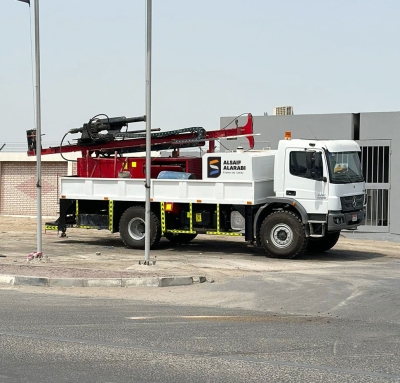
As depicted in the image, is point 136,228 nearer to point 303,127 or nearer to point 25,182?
point 303,127

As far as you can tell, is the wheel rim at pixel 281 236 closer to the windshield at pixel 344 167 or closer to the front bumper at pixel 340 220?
the front bumper at pixel 340 220

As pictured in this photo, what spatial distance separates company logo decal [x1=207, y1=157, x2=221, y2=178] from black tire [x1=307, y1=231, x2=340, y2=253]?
10.7ft

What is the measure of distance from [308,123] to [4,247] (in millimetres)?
11605

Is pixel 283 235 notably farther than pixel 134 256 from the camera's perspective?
No

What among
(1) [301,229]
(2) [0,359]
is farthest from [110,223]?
(2) [0,359]

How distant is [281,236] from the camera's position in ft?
62.0

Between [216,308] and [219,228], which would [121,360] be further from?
[219,228]

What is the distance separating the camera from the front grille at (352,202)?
1872 centimetres

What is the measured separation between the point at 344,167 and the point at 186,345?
1121 centimetres

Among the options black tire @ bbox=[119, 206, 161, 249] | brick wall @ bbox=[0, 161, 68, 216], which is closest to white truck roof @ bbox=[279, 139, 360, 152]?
black tire @ bbox=[119, 206, 161, 249]

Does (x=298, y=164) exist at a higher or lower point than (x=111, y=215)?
higher

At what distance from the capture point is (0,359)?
7.99 m

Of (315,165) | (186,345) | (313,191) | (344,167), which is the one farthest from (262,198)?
(186,345)

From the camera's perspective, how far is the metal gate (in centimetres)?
2564
